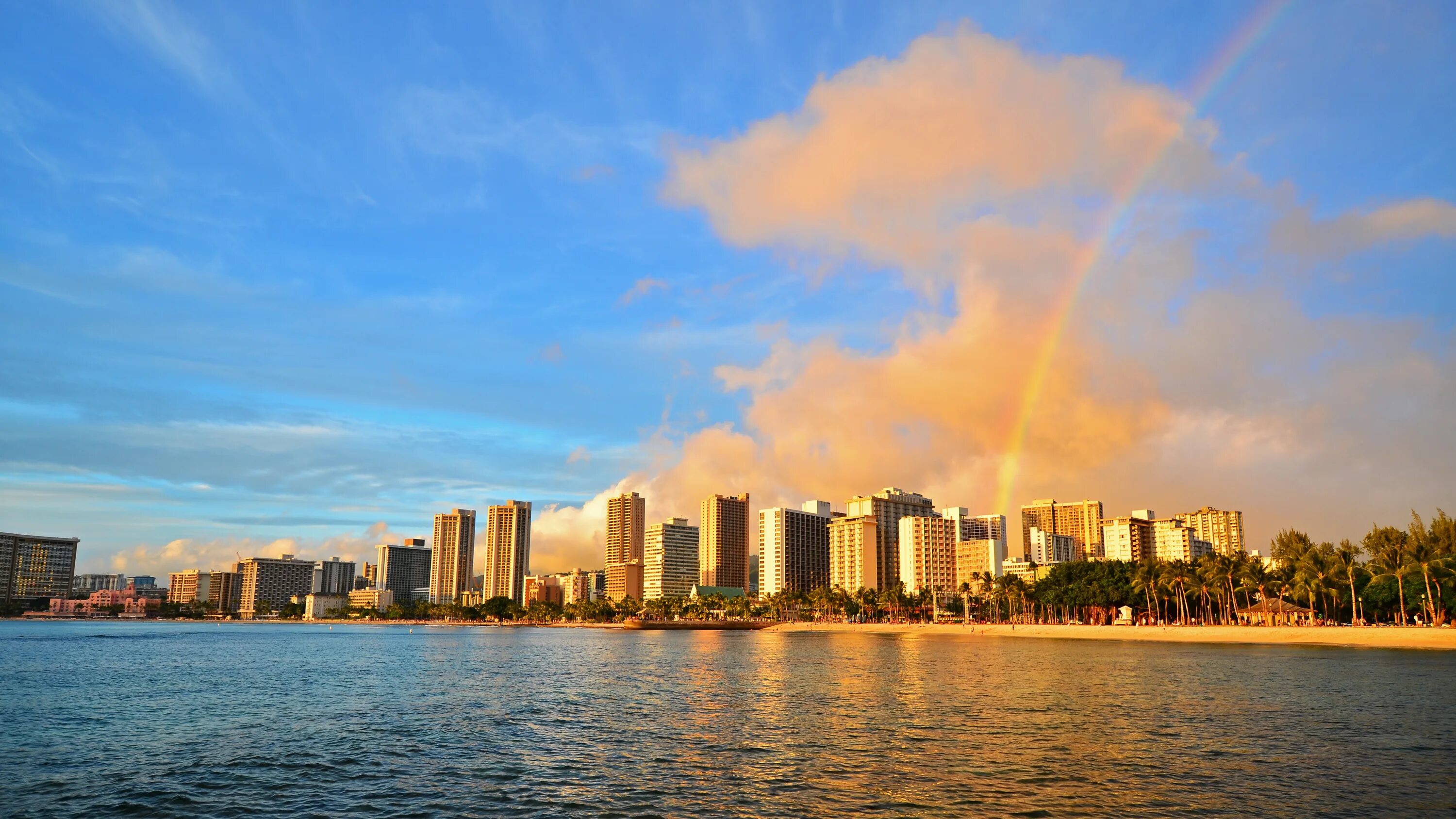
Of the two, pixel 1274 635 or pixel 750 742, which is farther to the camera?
pixel 1274 635

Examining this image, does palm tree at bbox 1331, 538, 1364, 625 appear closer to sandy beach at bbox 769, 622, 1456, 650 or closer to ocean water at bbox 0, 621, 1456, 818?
sandy beach at bbox 769, 622, 1456, 650

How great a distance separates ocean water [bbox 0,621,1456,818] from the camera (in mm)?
31609

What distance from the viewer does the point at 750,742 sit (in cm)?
4475

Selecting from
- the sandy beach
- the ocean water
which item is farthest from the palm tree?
the ocean water

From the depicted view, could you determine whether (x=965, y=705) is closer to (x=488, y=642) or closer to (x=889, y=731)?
(x=889, y=731)

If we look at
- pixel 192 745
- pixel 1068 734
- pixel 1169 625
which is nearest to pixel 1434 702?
pixel 1068 734

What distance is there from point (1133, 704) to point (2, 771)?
60.0 meters

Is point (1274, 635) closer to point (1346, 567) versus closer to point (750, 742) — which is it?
point (1346, 567)

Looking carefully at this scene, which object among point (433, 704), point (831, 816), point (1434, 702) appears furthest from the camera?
point (433, 704)

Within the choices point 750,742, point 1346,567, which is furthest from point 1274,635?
point 750,742

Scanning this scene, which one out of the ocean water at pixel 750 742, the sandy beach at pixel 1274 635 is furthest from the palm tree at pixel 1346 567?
the ocean water at pixel 750 742

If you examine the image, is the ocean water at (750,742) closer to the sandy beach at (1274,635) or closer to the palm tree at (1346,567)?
the sandy beach at (1274,635)

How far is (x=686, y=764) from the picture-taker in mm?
38750

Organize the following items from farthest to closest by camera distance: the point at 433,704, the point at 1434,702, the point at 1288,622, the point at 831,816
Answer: the point at 1288,622 < the point at 433,704 < the point at 1434,702 < the point at 831,816
